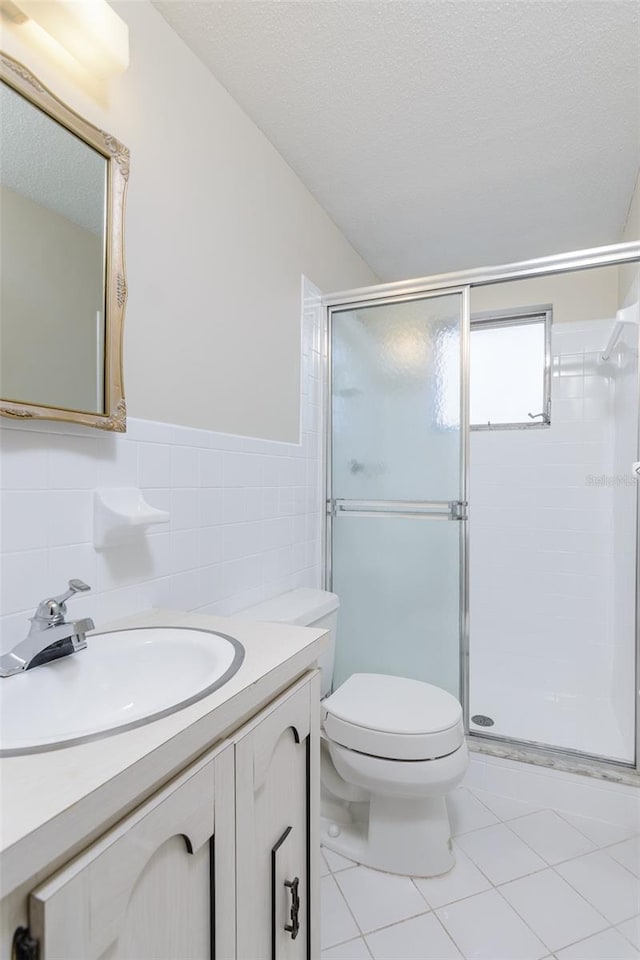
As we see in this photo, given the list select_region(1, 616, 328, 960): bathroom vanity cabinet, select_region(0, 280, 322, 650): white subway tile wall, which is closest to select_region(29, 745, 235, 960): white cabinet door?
select_region(1, 616, 328, 960): bathroom vanity cabinet

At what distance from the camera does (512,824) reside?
1.73 meters

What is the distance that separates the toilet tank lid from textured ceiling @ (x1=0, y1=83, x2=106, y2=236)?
1127mm

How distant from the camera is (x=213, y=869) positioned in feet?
2.17

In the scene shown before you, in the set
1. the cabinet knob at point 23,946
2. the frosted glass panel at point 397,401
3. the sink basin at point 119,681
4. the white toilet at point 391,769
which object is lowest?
the white toilet at point 391,769

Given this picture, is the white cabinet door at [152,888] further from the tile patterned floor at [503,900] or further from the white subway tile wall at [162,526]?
the tile patterned floor at [503,900]

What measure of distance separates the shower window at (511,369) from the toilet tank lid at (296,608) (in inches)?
61.2

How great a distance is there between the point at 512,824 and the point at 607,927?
0.42m

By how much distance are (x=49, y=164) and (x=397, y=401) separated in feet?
4.87

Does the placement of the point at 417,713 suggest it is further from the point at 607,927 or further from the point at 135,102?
the point at 135,102

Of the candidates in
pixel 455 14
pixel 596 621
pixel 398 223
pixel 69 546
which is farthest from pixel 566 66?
pixel 596 621

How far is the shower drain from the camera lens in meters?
2.28

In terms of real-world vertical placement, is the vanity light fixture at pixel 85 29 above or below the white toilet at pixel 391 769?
above

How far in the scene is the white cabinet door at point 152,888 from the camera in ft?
1.48

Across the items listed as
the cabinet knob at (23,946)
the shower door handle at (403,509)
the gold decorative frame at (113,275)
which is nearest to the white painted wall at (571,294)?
the shower door handle at (403,509)
